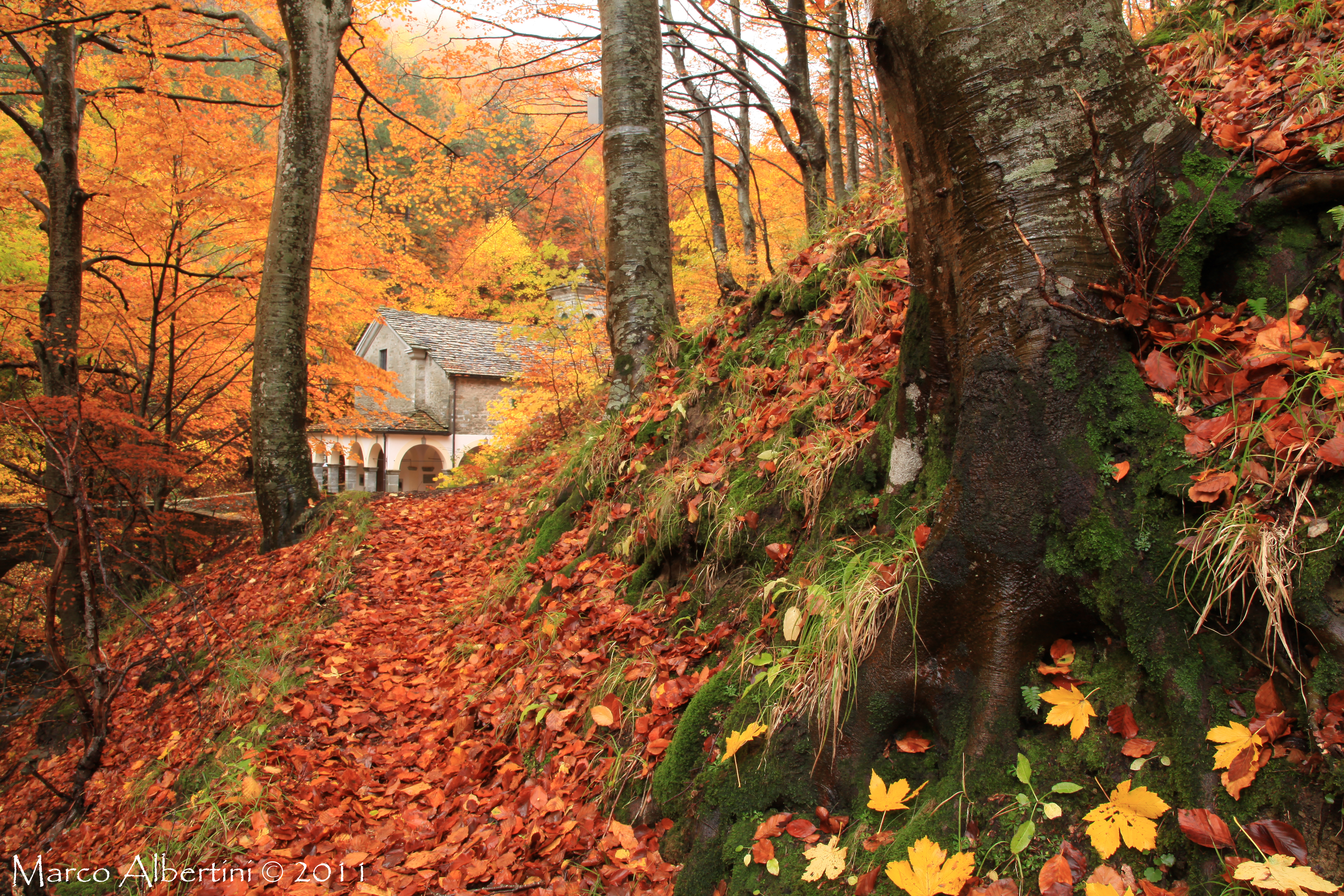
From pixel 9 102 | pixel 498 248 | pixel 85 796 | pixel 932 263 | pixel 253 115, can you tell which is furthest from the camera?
pixel 498 248

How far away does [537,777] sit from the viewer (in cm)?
301

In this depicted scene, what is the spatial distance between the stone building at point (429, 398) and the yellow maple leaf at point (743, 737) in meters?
24.2

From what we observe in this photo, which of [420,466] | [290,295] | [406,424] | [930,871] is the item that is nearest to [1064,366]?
[930,871]

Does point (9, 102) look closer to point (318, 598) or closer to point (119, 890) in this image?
point (318, 598)

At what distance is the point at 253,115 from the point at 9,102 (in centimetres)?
566

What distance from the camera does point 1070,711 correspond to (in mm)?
1757

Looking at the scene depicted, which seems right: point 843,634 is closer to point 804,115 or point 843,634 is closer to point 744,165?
point 804,115

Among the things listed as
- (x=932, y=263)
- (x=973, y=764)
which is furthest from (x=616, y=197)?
(x=973, y=764)

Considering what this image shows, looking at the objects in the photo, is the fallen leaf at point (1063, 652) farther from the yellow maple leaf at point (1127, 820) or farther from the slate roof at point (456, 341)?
the slate roof at point (456, 341)

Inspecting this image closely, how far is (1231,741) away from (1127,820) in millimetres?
289

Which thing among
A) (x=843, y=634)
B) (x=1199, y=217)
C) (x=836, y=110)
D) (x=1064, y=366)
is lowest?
(x=843, y=634)

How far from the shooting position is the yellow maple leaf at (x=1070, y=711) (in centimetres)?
174

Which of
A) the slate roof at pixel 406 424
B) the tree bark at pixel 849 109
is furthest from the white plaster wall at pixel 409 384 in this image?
the tree bark at pixel 849 109

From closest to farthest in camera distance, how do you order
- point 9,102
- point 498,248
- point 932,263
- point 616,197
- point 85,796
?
point 932,263 < point 85,796 < point 616,197 < point 9,102 < point 498,248
